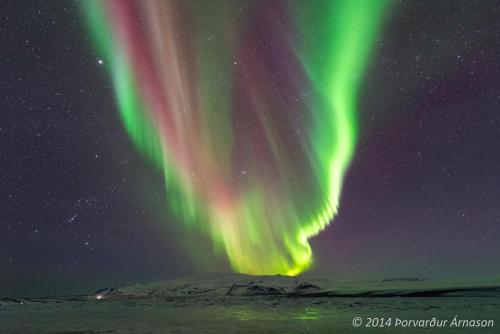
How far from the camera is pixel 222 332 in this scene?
67.2ft

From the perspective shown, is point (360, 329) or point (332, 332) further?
point (360, 329)

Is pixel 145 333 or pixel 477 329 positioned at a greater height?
pixel 145 333

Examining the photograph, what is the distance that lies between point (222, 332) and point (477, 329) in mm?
13121

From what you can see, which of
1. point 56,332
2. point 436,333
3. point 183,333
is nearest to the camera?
point 436,333

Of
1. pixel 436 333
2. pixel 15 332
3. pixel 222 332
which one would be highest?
pixel 15 332

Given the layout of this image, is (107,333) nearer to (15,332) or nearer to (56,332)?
(56,332)

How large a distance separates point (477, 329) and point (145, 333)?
676 inches

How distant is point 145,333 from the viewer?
20.5m

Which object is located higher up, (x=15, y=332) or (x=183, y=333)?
(x=15, y=332)

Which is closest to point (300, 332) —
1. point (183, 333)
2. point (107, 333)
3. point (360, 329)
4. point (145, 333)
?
point (360, 329)

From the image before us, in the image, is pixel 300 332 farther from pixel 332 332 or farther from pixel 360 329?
pixel 360 329

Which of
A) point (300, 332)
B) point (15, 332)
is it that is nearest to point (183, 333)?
point (300, 332)

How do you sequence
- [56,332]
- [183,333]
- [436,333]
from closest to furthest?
[436,333], [183,333], [56,332]

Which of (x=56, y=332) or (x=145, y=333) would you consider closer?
(x=145, y=333)
